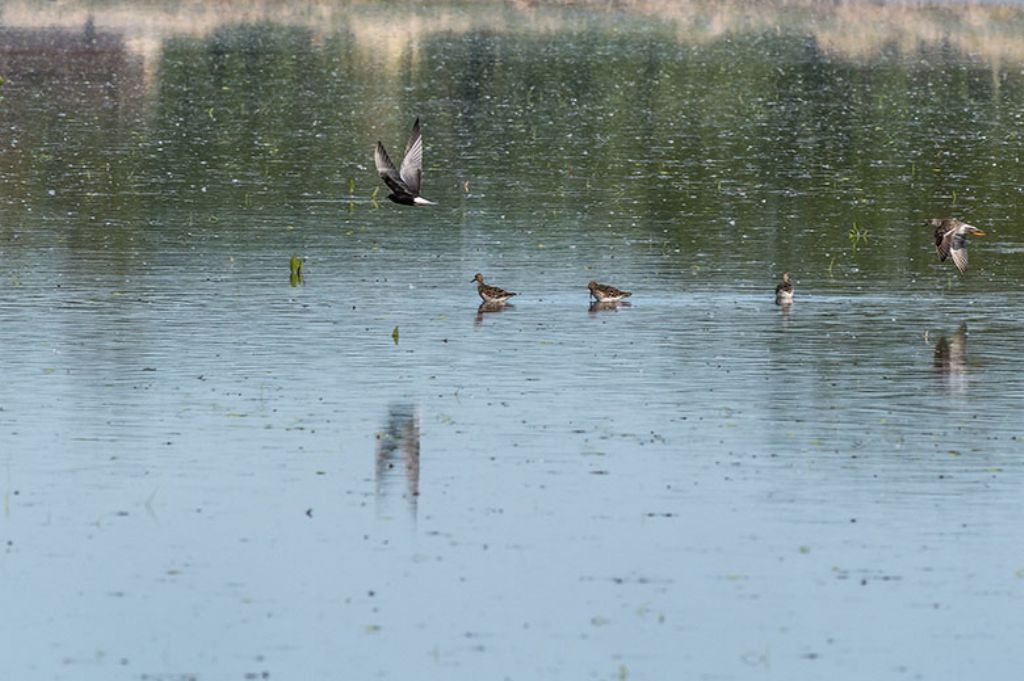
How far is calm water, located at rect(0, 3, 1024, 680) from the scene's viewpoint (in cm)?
1545

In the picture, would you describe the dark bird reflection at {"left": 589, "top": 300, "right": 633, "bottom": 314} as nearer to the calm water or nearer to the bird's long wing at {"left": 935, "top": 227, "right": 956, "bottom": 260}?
the calm water

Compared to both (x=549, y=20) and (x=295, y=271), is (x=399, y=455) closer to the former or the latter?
(x=295, y=271)

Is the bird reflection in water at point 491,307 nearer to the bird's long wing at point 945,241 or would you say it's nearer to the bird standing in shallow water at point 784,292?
the bird standing in shallow water at point 784,292

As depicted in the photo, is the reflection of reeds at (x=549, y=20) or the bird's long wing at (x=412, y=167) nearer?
the bird's long wing at (x=412, y=167)

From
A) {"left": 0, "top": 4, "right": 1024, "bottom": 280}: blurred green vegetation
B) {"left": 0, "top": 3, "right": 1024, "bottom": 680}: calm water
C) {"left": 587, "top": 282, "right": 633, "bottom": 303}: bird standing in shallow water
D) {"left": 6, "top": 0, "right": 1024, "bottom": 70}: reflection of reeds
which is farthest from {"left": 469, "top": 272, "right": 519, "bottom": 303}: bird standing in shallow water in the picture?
{"left": 6, "top": 0, "right": 1024, "bottom": 70}: reflection of reeds

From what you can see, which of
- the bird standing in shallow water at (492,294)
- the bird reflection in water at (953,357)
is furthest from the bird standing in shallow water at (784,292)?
the bird standing in shallow water at (492,294)

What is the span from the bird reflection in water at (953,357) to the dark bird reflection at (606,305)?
4464mm

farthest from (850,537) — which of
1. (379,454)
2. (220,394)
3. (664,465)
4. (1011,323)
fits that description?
(1011,323)

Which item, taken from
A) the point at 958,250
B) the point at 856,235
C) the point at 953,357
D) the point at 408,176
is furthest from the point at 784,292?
the point at 856,235

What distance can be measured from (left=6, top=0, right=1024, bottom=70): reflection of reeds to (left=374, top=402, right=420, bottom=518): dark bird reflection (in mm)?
66626

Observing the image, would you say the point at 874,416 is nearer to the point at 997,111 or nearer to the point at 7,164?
the point at 7,164

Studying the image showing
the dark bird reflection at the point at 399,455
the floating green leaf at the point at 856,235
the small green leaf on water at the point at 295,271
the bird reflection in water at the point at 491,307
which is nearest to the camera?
the dark bird reflection at the point at 399,455

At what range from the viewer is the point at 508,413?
74.2 feet

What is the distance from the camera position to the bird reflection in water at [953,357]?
25.0 metres
